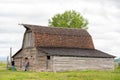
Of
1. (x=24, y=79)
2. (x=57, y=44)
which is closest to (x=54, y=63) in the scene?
(x=57, y=44)

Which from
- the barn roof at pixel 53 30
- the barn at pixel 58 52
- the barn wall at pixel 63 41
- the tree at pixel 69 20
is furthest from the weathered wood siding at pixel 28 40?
the tree at pixel 69 20

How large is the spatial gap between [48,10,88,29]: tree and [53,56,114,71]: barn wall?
2838 centimetres

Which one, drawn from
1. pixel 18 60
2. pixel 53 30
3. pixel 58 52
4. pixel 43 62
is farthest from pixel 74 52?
pixel 18 60

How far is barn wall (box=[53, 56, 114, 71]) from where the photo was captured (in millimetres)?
59250

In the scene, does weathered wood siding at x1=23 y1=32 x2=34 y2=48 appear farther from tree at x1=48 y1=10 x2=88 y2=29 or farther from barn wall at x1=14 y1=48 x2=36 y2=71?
tree at x1=48 y1=10 x2=88 y2=29

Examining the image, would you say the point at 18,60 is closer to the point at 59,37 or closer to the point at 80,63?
the point at 59,37

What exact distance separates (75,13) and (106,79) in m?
56.1

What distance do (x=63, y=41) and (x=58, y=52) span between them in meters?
7.07

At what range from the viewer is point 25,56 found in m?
65.2

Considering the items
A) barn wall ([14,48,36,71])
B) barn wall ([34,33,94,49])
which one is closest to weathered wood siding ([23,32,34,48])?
barn wall ([14,48,36,71])

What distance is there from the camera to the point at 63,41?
66.4m

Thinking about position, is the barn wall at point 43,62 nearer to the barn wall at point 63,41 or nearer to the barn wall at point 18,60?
the barn wall at point 63,41

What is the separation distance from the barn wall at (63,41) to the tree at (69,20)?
886 inches

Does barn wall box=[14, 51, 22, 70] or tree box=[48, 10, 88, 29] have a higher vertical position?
tree box=[48, 10, 88, 29]
